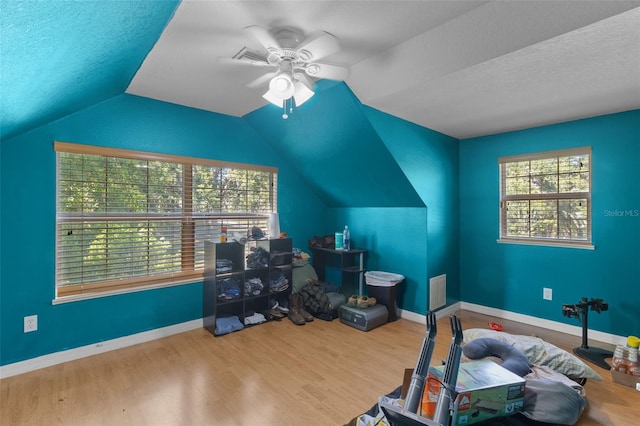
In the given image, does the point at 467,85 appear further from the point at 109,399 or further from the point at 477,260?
the point at 109,399

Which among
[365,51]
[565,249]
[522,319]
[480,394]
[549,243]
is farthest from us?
[522,319]

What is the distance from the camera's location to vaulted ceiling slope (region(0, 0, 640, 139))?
1.22 meters

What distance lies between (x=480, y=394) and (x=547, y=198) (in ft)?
10.0

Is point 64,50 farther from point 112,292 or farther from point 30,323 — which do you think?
point 30,323

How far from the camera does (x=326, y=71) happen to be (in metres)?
2.21

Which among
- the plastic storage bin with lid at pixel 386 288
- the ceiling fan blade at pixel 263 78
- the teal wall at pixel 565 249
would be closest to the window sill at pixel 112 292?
the plastic storage bin with lid at pixel 386 288

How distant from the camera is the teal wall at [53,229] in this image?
2.37 metres

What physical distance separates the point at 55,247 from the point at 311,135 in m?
2.57

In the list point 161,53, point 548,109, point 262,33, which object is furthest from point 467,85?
point 161,53

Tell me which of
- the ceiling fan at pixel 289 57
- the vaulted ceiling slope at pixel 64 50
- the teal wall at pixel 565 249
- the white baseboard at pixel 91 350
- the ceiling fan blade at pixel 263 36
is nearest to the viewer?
the vaulted ceiling slope at pixel 64 50

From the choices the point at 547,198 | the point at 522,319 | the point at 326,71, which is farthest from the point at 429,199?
the point at 326,71

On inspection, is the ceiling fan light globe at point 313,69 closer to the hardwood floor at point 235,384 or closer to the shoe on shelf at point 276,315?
the hardwood floor at point 235,384

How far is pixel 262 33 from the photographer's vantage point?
168 cm

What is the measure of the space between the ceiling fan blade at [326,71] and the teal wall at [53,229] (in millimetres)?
1695
